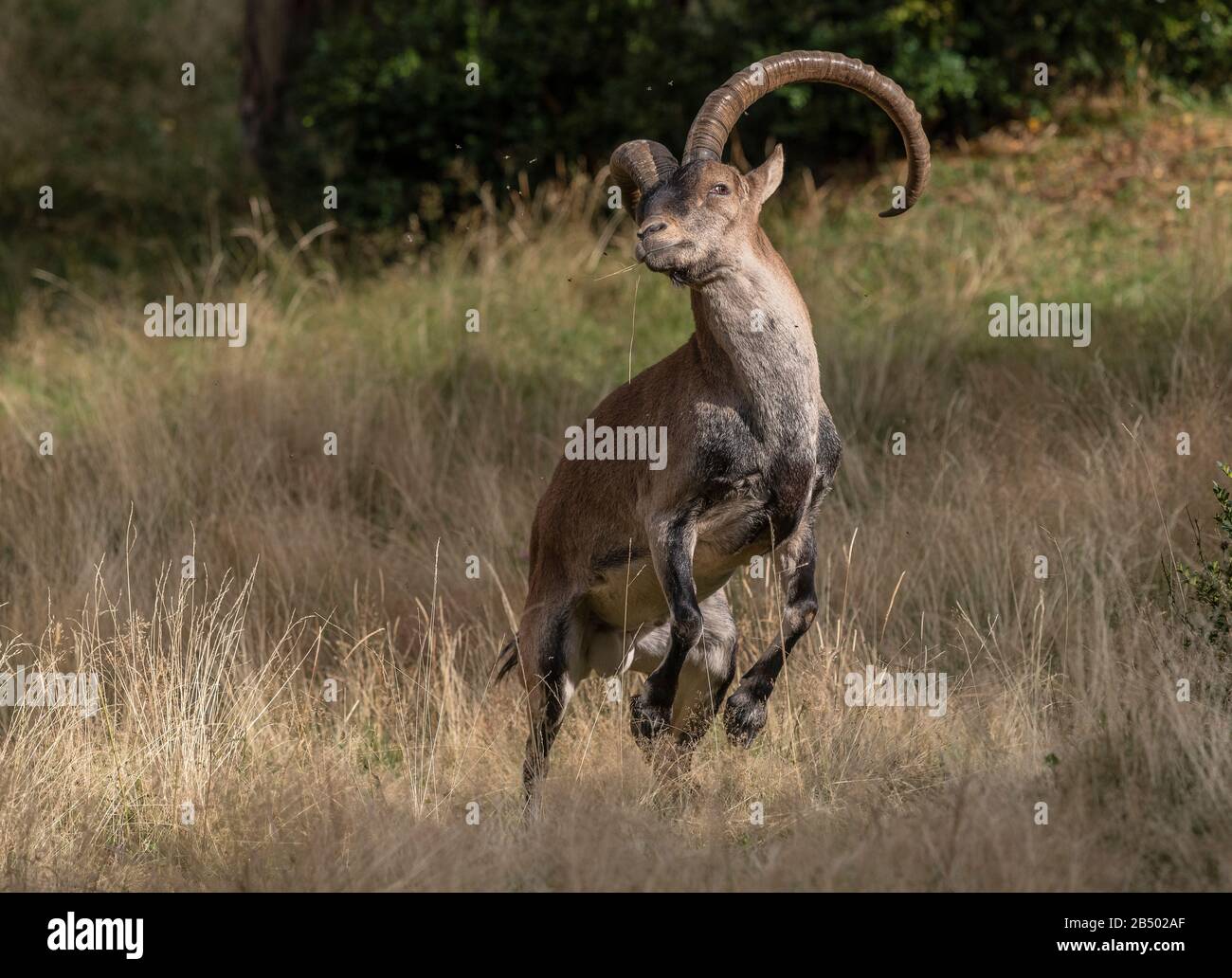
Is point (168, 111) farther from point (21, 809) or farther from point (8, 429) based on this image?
point (21, 809)

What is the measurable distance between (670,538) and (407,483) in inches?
176

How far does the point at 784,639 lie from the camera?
6.10 m

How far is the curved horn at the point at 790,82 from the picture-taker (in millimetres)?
6070

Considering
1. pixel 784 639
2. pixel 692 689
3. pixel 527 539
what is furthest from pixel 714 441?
pixel 527 539

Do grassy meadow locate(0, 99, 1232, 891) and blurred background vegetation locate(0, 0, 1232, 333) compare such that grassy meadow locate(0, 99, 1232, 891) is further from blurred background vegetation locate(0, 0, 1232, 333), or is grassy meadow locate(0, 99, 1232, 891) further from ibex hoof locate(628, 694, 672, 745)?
blurred background vegetation locate(0, 0, 1232, 333)

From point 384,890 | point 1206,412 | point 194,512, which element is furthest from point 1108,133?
point 384,890

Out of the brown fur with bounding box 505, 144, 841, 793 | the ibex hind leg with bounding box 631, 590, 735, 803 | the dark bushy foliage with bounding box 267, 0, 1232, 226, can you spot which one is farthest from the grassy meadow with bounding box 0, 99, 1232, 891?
the brown fur with bounding box 505, 144, 841, 793

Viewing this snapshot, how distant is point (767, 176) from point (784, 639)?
5.54ft

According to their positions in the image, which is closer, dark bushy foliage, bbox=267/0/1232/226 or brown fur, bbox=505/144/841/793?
brown fur, bbox=505/144/841/793

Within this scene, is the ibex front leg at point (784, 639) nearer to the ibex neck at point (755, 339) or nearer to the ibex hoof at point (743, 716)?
the ibex hoof at point (743, 716)

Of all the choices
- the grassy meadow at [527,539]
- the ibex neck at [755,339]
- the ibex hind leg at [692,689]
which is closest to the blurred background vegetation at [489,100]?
the grassy meadow at [527,539]

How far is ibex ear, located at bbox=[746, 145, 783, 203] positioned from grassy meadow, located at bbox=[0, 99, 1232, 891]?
948mm

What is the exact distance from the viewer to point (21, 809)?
6.29 meters

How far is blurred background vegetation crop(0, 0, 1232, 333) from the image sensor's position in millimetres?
13602
